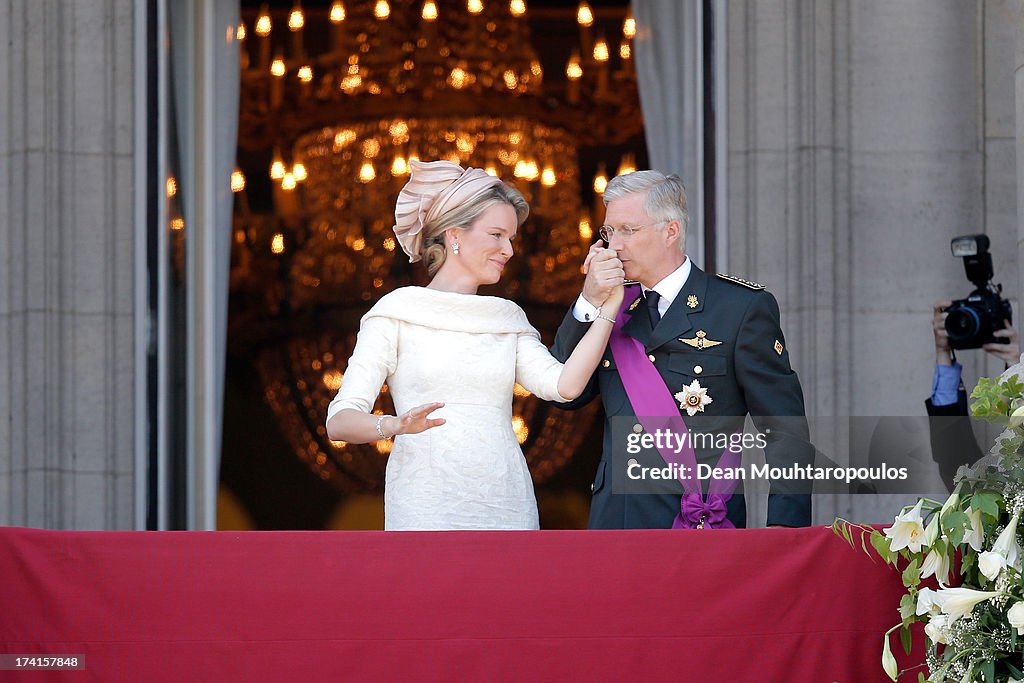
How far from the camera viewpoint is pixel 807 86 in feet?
21.5

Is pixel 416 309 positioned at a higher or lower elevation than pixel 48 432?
→ higher

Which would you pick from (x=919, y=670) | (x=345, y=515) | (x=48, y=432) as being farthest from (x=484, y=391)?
(x=345, y=515)

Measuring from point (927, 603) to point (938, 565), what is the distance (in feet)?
0.26

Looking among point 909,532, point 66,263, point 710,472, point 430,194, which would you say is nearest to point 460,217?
point 430,194

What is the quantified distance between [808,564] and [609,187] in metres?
1.22

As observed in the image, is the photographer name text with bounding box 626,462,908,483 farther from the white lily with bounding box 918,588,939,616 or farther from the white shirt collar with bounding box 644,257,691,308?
the white lily with bounding box 918,588,939,616

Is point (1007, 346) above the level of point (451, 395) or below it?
above

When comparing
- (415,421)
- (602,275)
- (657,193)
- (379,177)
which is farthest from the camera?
(379,177)

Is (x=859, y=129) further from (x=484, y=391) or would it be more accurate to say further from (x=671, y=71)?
(x=484, y=391)

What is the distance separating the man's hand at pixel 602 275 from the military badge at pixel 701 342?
23cm

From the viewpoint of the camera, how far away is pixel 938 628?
11.1ft

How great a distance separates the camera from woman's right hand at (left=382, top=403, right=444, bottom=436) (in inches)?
153

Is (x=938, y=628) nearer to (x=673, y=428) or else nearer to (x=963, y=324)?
(x=673, y=428)

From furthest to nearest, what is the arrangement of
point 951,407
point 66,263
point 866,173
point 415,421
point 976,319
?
1. point 866,173
2. point 66,263
3. point 976,319
4. point 951,407
5. point 415,421
